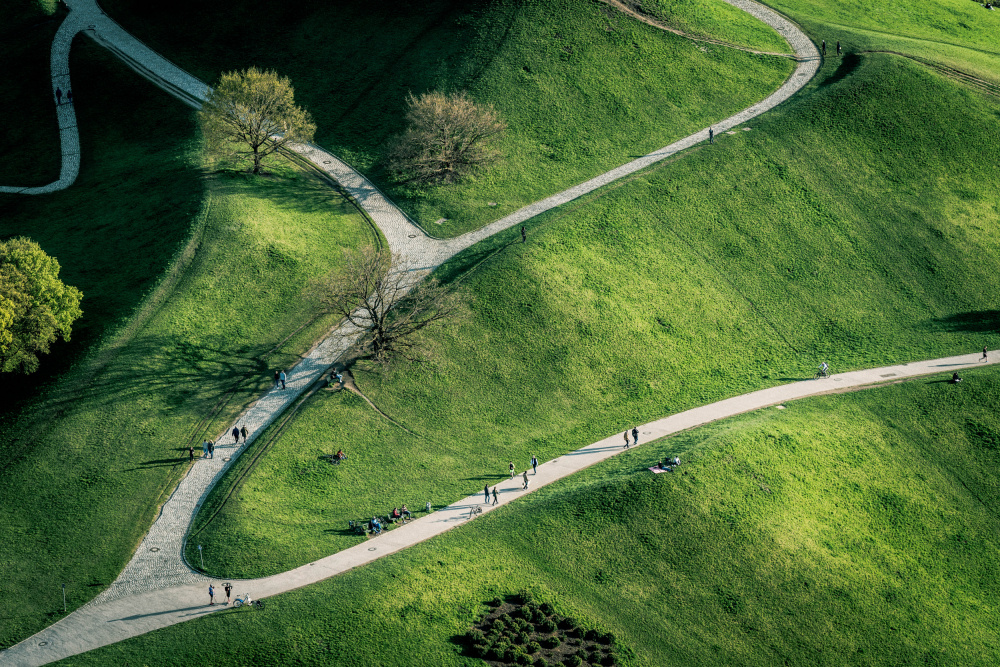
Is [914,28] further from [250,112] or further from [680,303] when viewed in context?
[250,112]

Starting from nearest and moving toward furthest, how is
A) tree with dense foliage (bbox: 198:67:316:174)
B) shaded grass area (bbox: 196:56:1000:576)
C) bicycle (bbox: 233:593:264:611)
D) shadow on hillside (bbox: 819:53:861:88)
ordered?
bicycle (bbox: 233:593:264:611) → shaded grass area (bbox: 196:56:1000:576) → tree with dense foliage (bbox: 198:67:316:174) → shadow on hillside (bbox: 819:53:861:88)

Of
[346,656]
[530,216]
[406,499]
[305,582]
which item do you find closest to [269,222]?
[530,216]

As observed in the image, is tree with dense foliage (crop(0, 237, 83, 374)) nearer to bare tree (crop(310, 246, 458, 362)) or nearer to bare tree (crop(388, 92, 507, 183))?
bare tree (crop(310, 246, 458, 362))

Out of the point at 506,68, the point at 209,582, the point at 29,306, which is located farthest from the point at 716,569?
the point at 506,68

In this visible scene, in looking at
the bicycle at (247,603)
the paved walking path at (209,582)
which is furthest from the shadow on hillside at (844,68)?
the bicycle at (247,603)

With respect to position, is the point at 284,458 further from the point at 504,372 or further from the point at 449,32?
the point at 449,32

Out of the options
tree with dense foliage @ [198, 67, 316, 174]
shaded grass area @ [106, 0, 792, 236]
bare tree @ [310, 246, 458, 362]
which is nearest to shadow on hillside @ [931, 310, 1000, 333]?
shaded grass area @ [106, 0, 792, 236]
